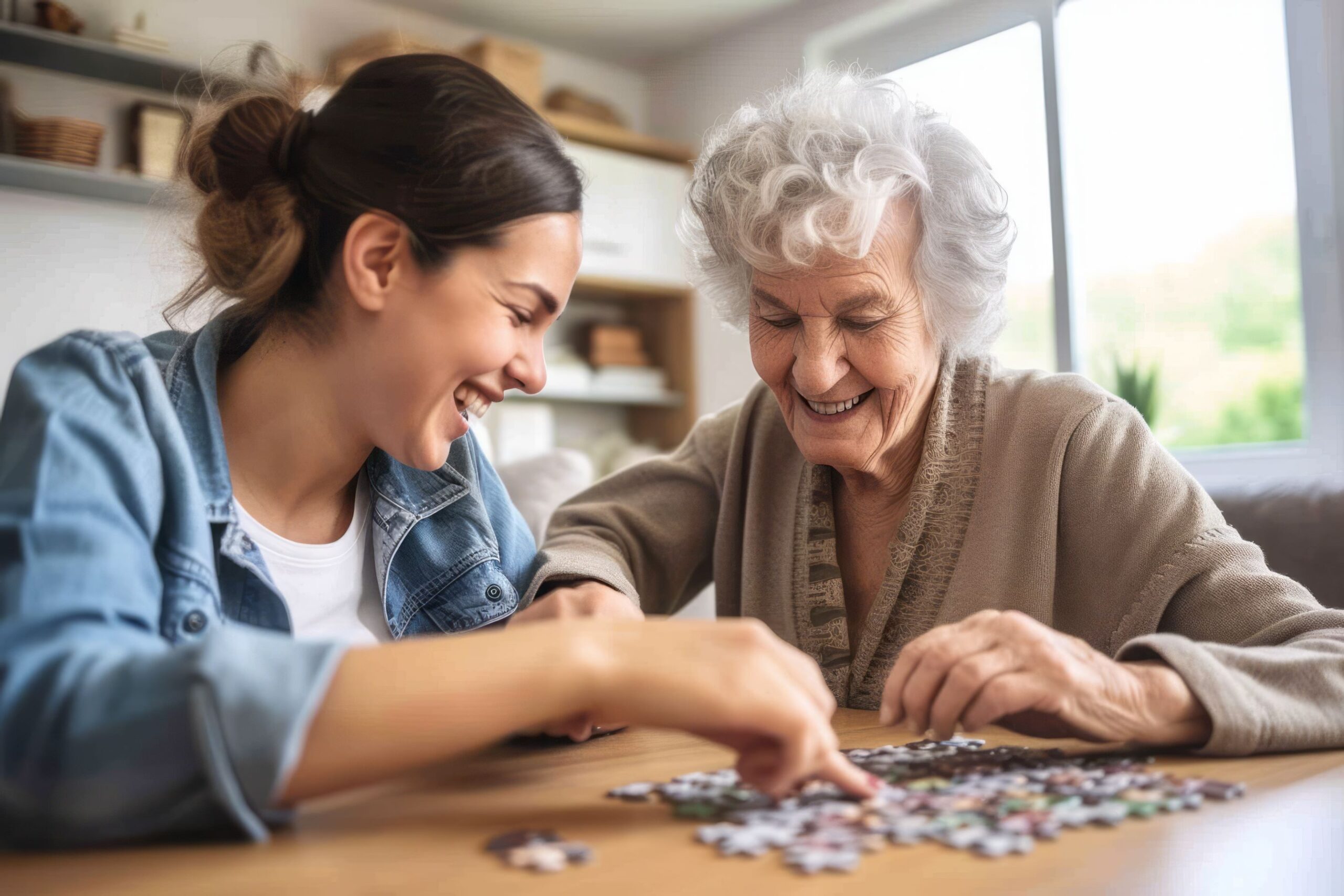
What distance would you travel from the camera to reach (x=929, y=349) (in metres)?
1.71

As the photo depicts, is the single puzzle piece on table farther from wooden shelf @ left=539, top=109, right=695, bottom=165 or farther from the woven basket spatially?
wooden shelf @ left=539, top=109, right=695, bottom=165

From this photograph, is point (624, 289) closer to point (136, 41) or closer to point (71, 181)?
point (136, 41)

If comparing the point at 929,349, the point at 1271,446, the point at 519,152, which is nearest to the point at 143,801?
the point at 519,152

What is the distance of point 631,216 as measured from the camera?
207 inches

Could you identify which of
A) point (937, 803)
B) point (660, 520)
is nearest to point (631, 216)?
point (660, 520)

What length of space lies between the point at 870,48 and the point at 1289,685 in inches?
171

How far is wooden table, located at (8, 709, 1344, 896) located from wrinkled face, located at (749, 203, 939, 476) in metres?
0.81

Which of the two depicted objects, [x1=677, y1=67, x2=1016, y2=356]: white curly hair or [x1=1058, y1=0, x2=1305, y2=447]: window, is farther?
[x1=1058, y1=0, x2=1305, y2=447]: window

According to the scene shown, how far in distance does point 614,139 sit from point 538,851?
477 cm

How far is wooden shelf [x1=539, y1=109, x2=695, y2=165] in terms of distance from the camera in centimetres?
506

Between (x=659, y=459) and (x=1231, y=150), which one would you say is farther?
(x=1231, y=150)

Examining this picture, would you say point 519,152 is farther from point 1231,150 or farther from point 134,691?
point 1231,150

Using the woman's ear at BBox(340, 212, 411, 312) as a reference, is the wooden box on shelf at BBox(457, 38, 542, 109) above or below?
above

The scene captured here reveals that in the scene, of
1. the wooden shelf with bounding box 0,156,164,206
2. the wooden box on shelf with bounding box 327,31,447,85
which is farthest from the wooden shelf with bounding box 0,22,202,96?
the wooden box on shelf with bounding box 327,31,447,85
